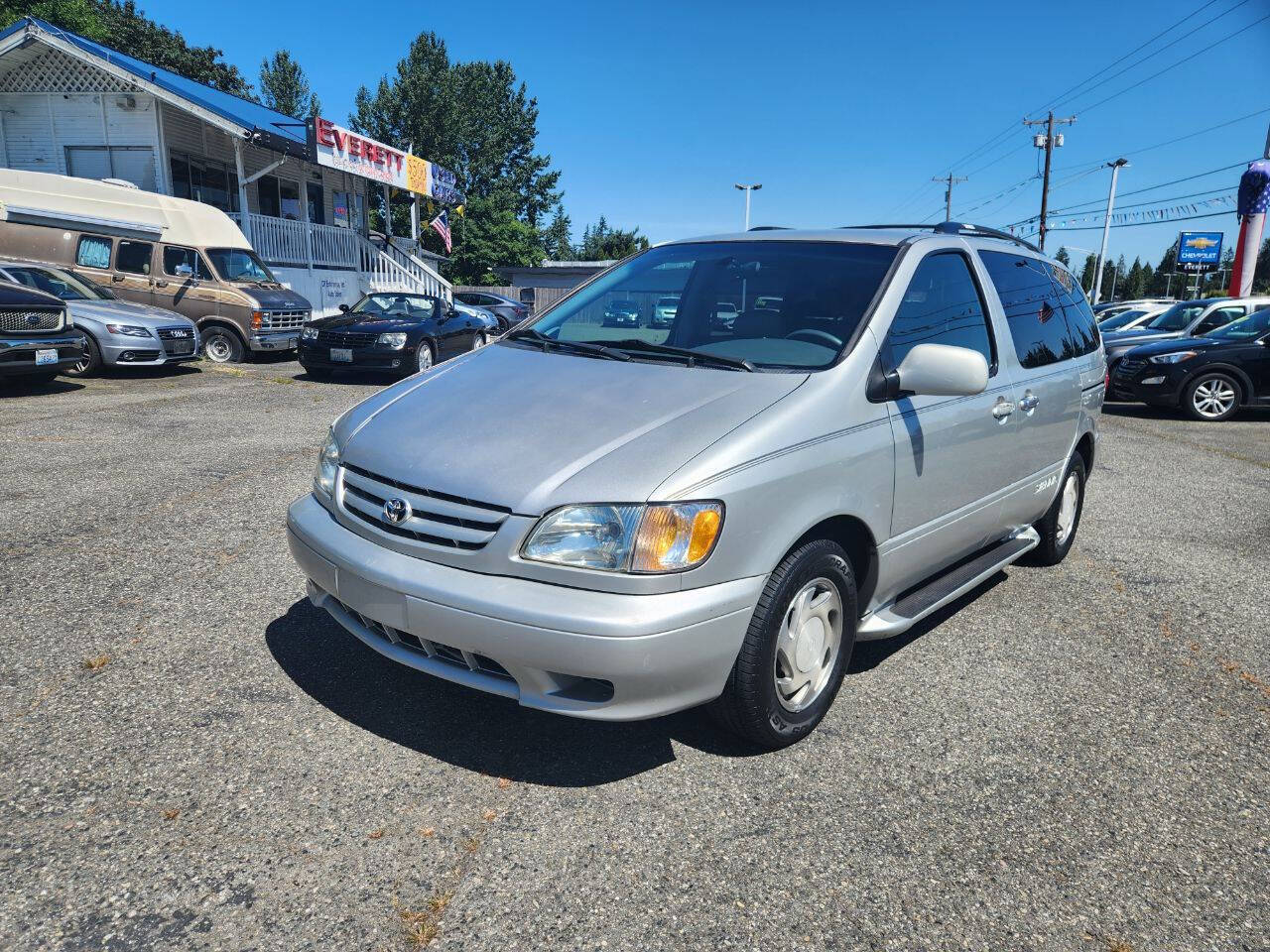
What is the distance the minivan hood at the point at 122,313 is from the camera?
1178cm

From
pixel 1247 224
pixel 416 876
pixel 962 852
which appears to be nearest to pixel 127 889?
pixel 416 876

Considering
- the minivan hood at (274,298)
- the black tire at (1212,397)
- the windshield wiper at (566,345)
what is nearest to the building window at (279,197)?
the minivan hood at (274,298)

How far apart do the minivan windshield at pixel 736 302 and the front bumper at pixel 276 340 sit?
38.2 feet

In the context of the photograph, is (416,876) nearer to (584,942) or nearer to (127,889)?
(584,942)

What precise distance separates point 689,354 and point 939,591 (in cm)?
144

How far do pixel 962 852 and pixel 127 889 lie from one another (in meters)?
2.22

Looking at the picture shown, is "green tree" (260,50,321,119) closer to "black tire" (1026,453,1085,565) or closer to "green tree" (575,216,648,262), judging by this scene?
"green tree" (575,216,648,262)

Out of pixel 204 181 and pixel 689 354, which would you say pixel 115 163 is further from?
pixel 689 354

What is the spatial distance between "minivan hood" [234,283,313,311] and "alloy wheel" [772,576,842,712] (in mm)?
13855

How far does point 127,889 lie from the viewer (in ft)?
7.10

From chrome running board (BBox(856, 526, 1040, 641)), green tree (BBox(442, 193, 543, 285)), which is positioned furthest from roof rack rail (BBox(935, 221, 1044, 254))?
green tree (BBox(442, 193, 543, 285))

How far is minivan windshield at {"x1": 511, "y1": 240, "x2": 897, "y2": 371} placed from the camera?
128 inches

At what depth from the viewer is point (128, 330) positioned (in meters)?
11.9

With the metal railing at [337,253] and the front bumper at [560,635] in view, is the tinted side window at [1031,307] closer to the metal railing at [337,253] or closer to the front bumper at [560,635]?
the front bumper at [560,635]
